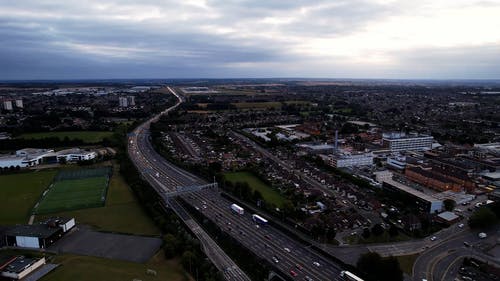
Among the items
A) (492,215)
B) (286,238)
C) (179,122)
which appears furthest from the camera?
(179,122)

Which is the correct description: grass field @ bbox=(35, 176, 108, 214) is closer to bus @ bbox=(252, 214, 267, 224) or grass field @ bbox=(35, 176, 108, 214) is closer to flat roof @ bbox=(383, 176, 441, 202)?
bus @ bbox=(252, 214, 267, 224)

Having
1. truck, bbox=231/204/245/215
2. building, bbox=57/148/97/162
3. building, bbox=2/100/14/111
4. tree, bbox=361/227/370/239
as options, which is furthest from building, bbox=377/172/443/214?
building, bbox=2/100/14/111

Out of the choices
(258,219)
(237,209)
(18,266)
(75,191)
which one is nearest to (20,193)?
(75,191)

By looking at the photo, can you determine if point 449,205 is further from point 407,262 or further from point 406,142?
point 406,142

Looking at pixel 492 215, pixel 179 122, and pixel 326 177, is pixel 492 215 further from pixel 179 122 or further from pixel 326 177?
pixel 179 122

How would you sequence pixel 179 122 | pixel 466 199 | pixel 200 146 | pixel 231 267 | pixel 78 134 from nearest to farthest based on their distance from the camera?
pixel 231 267
pixel 466 199
pixel 200 146
pixel 78 134
pixel 179 122

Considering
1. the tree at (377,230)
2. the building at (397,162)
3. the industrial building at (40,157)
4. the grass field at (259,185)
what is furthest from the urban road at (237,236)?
the building at (397,162)

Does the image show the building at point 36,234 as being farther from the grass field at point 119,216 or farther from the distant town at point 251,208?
the grass field at point 119,216

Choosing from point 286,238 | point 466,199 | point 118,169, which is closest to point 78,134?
point 118,169
